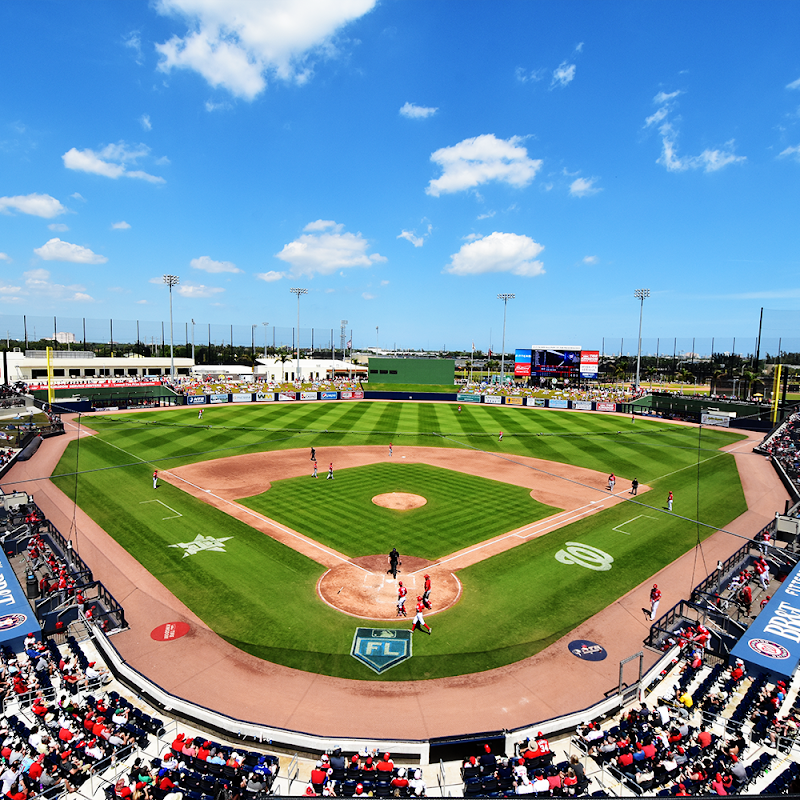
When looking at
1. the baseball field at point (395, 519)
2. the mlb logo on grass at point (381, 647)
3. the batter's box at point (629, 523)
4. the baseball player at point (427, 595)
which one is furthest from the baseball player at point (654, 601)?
the mlb logo on grass at point (381, 647)

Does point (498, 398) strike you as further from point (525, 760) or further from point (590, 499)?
point (525, 760)

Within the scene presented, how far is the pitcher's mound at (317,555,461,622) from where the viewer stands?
54.5 feet

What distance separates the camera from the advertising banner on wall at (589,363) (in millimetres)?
79812

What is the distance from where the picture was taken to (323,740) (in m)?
10.2

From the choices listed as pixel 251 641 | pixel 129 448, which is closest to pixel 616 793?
pixel 251 641

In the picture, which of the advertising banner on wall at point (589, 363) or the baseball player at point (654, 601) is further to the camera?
the advertising banner on wall at point (589, 363)

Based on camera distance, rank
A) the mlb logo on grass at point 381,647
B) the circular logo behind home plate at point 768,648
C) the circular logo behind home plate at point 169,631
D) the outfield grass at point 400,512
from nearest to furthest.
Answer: the circular logo behind home plate at point 768,648 → the mlb logo on grass at point 381,647 → the circular logo behind home plate at point 169,631 → the outfield grass at point 400,512

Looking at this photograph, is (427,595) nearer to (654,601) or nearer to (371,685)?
(371,685)

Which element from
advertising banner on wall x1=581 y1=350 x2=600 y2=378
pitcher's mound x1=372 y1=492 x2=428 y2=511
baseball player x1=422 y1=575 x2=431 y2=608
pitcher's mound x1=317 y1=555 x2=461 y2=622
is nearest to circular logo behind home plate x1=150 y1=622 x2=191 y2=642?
pitcher's mound x1=317 y1=555 x2=461 y2=622

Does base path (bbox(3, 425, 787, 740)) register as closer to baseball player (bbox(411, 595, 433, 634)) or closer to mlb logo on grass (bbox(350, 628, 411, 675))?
mlb logo on grass (bbox(350, 628, 411, 675))

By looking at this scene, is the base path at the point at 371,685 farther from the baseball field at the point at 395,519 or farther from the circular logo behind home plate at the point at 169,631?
the baseball field at the point at 395,519

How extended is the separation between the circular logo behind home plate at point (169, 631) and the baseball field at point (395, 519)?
857 mm

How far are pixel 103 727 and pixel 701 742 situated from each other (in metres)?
12.8

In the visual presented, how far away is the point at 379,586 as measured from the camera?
59.4 feet
